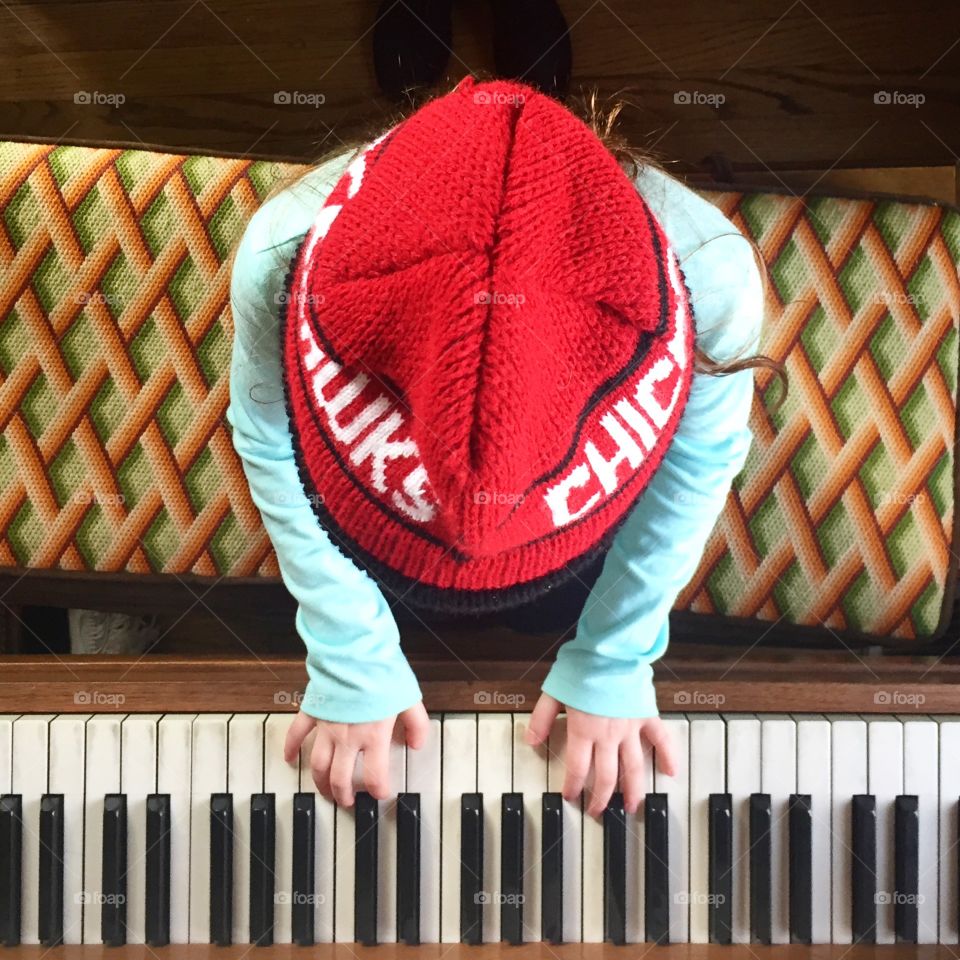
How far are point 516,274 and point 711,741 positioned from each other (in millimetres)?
561

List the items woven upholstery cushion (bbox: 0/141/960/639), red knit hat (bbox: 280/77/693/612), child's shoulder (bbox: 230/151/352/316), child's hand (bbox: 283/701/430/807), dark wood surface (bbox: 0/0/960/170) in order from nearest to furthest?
red knit hat (bbox: 280/77/693/612) → child's shoulder (bbox: 230/151/352/316) → child's hand (bbox: 283/701/430/807) → woven upholstery cushion (bbox: 0/141/960/639) → dark wood surface (bbox: 0/0/960/170)

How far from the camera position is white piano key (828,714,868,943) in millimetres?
847

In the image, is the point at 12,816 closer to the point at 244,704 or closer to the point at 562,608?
the point at 244,704

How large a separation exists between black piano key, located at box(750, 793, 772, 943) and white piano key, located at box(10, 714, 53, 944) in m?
0.67

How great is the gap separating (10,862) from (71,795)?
0.26 ft

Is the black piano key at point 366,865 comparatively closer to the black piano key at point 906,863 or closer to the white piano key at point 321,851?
the white piano key at point 321,851

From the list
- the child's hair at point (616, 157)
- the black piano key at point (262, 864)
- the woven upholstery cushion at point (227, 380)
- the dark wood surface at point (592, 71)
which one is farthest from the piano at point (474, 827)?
the dark wood surface at point (592, 71)

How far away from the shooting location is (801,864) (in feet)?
2.76

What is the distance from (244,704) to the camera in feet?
2.81

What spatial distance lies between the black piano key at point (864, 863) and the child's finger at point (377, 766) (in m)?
0.44

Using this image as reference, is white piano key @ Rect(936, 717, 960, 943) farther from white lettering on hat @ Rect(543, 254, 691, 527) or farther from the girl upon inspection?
white lettering on hat @ Rect(543, 254, 691, 527)

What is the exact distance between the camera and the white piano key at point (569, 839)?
0.85 metres

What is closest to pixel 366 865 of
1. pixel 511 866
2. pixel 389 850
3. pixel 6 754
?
pixel 389 850

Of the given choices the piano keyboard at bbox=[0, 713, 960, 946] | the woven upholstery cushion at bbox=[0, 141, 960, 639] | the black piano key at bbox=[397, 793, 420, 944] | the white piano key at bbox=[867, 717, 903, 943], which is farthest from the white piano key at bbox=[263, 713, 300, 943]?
the white piano key at bbox=[867, 717, 903, 943]
